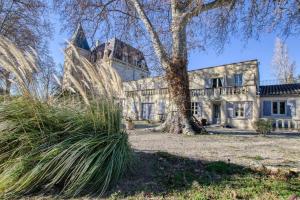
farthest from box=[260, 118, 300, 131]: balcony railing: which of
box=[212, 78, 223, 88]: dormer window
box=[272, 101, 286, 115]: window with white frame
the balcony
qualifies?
box=[212, 78, 223, 88]: dormer window

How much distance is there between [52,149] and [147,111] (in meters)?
26.6

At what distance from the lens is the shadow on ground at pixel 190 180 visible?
262 centimetres

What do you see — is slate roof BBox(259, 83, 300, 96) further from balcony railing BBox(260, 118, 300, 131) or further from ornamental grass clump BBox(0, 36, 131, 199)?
ornamental grass clump BBox(0, 36, 131, 199)

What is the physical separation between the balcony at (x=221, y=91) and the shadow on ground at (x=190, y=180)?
66.9 feet

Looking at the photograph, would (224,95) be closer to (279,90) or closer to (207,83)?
A: (207,83)

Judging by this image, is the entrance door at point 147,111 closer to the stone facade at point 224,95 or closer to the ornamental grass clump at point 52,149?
the stone facade at point 224,95

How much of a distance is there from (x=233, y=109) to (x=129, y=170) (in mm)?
21529

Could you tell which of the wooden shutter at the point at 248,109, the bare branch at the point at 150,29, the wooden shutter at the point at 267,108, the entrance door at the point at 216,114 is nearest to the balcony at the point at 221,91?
the wooden shutter at the point at 248,109

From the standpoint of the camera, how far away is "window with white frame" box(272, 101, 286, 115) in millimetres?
21975

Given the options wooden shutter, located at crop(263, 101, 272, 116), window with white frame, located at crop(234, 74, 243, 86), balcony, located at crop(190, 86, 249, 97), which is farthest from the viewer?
window with white frame, located at crop(234, 74, 243, 86)

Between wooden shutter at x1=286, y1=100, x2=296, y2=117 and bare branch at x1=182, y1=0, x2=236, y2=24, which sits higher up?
bare branch at x1=182, y1=0, x2=236, y2=24

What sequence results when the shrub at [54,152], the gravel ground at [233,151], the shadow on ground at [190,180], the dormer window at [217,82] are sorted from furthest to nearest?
1. the dormer window at [217,82]
2. the gravel ground at [233,151]
3. the shadow on ground at [190,180]
4. the shrub at [54,152]

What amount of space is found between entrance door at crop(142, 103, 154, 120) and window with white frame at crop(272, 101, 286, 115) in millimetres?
12791

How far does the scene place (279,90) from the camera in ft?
75.2
